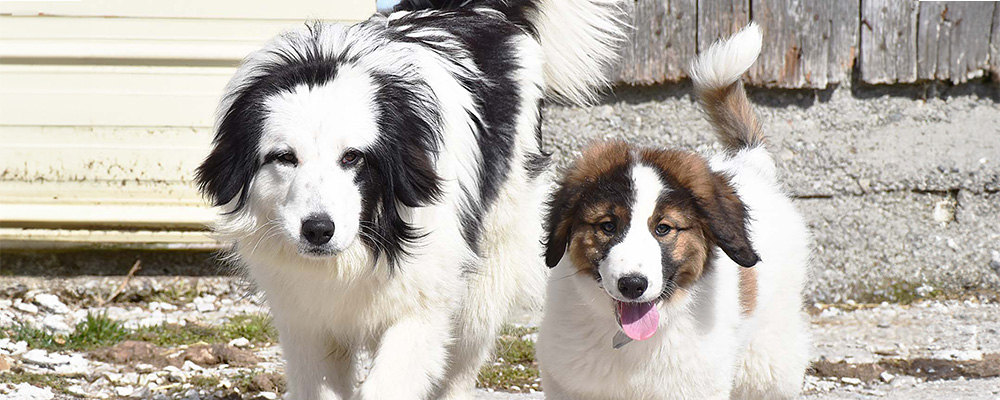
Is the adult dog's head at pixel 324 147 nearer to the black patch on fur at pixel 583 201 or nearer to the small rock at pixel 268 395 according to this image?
the black patch on fur at pixel 583 201

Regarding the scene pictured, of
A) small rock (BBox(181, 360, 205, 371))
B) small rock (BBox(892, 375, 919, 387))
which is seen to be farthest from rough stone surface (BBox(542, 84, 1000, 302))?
small rock (BBox(181, 360, 205, 371))

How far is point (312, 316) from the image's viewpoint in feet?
12.3

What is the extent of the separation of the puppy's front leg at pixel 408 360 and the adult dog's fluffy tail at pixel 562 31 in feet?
4.51

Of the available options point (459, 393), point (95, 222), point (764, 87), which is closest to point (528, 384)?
point (459, 393)

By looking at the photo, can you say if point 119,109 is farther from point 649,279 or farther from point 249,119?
point 649,279

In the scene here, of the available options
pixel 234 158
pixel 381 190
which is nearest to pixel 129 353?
pixel 234 158

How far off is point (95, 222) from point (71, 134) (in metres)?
0.53

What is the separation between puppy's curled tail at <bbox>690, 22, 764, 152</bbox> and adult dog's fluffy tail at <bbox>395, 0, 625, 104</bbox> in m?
0.58

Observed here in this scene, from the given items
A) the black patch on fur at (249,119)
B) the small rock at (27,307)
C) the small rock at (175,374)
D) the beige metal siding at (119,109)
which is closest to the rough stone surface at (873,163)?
the beige metal siding at (119,109)

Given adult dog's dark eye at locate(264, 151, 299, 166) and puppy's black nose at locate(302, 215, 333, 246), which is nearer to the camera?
puppy's black nose at locate(302, 215, 333, 246)

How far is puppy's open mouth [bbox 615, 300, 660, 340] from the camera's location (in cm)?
328

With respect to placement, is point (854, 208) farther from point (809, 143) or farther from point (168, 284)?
point (168, 284)

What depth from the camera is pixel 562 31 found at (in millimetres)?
4672

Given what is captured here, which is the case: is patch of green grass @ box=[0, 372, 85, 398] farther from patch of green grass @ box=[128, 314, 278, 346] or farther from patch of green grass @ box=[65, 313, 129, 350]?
patch of green grass @ box=[128, 314, 278, 346]
